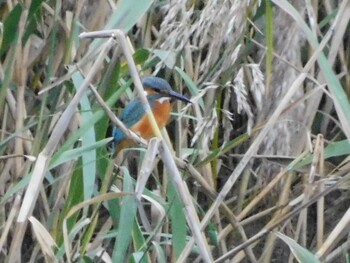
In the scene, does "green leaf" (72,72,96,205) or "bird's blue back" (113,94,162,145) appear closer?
"green leaf" (72,72,96,205)

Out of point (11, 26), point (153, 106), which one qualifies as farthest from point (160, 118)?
point (11, 26)

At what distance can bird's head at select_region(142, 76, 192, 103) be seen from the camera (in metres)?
1.69

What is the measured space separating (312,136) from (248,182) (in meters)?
0.16

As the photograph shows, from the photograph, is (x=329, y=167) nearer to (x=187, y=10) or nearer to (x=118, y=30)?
(x=187, y=10)

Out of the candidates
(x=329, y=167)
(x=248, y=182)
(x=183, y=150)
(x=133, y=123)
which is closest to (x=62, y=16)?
(x=133, y=123)

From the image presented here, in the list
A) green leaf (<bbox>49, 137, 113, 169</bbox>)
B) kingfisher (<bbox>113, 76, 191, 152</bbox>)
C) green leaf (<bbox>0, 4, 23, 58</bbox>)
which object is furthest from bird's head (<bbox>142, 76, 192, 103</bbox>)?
green leaf (<bbox>49, 137, 113, 169</bbox>)

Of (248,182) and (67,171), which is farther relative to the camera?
(248,182)

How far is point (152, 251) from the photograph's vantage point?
1638 millimetres

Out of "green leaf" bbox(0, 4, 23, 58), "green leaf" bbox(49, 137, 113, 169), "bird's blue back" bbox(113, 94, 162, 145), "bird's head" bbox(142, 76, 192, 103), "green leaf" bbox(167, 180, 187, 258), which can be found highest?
"green leaf" bbox(0, 4, 23, 58)

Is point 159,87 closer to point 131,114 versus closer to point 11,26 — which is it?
point 131,114

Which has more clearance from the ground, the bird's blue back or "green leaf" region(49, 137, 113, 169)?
"green leaf" region(49, 137, 113, 169)

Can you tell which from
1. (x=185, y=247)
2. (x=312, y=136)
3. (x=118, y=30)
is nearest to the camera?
(x=118, y=30)

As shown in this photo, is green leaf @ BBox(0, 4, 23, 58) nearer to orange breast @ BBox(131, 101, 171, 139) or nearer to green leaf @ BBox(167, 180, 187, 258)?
orange breast @ BBox(131, 101, 171, 139)

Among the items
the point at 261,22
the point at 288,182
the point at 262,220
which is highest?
the point at 261,22
